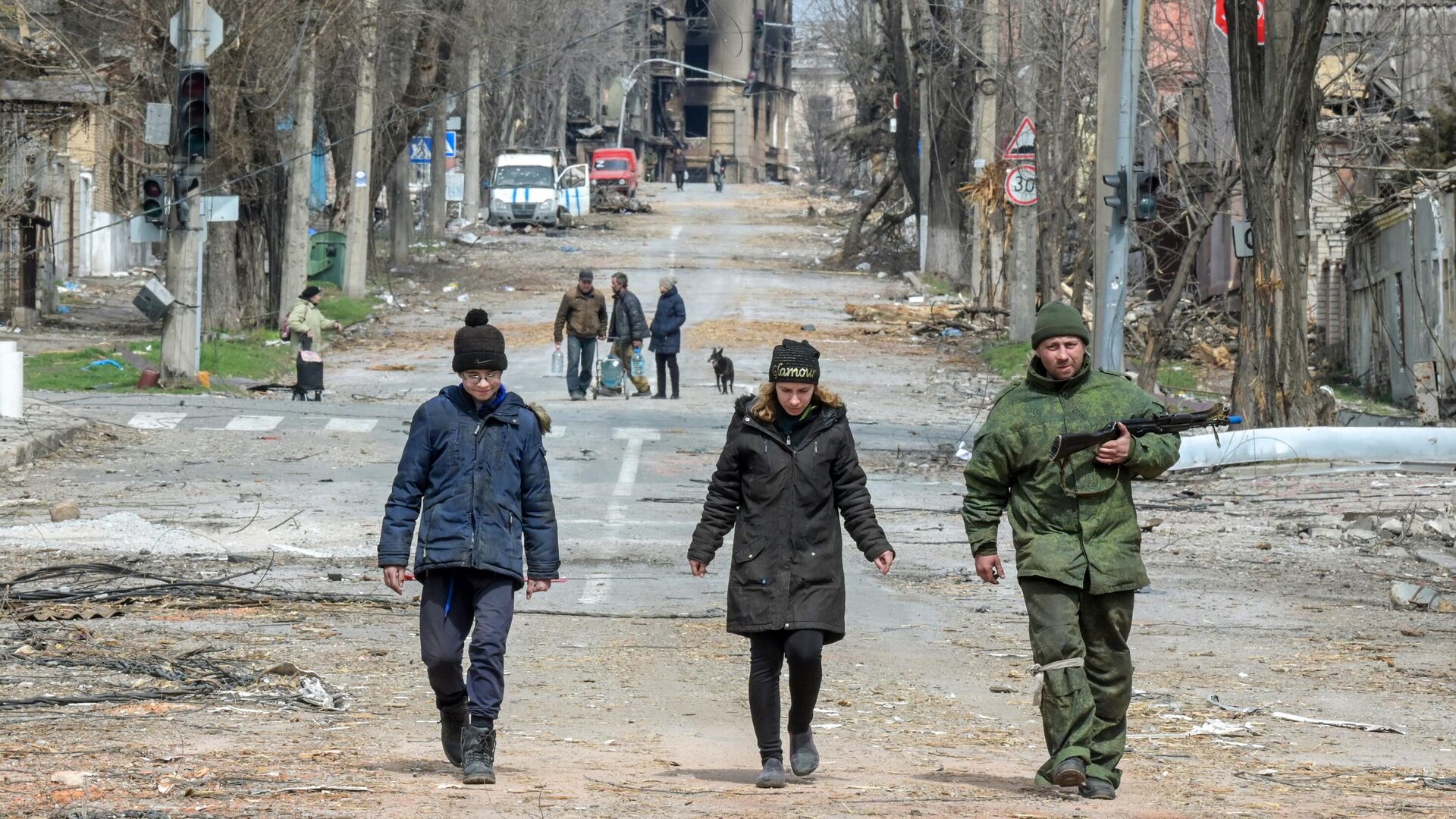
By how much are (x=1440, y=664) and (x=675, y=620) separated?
13.0ft

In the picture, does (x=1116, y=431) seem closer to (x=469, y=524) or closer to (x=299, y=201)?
(x=469, y=524)

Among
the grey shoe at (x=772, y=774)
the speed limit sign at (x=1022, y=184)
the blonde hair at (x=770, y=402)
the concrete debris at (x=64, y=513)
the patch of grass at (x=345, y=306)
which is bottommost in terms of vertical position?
the grey shoe at (x=772, y=774)

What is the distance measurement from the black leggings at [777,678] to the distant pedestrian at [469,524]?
0.79 m

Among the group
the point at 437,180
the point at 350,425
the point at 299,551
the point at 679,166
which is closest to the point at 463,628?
the point at 299,551

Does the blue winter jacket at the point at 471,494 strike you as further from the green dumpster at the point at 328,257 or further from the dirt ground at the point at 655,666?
the green dumpster at the point at 328,257

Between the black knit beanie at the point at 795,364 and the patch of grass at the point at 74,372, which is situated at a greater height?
the black knit beanie at the point at 795,364

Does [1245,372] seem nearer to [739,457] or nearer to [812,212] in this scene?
[739,457]

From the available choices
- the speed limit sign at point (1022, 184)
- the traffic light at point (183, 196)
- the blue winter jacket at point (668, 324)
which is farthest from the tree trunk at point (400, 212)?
the traffic light at point (183, 196)

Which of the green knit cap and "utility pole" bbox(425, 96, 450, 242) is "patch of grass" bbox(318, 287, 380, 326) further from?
the green knit cap

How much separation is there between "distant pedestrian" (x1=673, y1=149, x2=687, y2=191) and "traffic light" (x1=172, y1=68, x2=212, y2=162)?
231 ft

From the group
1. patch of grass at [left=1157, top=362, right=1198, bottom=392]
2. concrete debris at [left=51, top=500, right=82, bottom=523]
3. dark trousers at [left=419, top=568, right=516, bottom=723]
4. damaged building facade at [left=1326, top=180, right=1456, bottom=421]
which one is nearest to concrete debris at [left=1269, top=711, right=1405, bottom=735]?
dark trousers at [left=419, top=568, right=516, bottom=723]

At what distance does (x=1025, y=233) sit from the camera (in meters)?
30.0

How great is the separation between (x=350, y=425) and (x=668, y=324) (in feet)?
16.5

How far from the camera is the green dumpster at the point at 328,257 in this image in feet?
132
